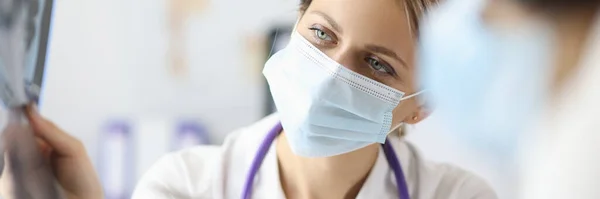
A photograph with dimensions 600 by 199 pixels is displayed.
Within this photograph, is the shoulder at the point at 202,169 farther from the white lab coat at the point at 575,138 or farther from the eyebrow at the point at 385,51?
the white lab coat at the point at 575,138

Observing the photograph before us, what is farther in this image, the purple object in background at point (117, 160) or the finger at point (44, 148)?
the purple object in background at point (117, 160)

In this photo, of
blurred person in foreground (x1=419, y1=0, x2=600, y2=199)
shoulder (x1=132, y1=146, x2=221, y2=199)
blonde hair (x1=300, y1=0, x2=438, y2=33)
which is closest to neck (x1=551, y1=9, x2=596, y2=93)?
blurred person in foreground (x1=419, y1=0, x2=600, y2=199)

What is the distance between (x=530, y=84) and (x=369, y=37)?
0.20 m

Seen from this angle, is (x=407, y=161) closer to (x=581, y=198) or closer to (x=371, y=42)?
(x=371, y=42)

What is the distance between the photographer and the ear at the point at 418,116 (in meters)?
0.71

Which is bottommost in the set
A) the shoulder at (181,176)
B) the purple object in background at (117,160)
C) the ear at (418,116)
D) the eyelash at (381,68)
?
the purple object in background at (117,160)

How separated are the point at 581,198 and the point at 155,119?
58cm

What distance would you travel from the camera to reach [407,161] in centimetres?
81

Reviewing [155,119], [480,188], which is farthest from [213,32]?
[480,188]

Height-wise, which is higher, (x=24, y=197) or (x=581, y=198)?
(x=581, y=198)

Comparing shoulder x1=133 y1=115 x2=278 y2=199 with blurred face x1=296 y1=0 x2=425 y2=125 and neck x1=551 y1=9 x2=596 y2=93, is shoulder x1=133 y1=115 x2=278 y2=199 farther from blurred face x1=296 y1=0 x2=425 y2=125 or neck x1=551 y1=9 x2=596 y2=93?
neck x1=551 y1=9 x2=596 y2=93

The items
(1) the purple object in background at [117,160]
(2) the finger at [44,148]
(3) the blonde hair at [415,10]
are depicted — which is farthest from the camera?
(1) the purple object in background at [117,160]

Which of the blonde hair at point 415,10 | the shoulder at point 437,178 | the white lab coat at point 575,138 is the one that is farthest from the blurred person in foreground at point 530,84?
the shoulder at point 437,178

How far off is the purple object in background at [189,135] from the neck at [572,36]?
54 cm
